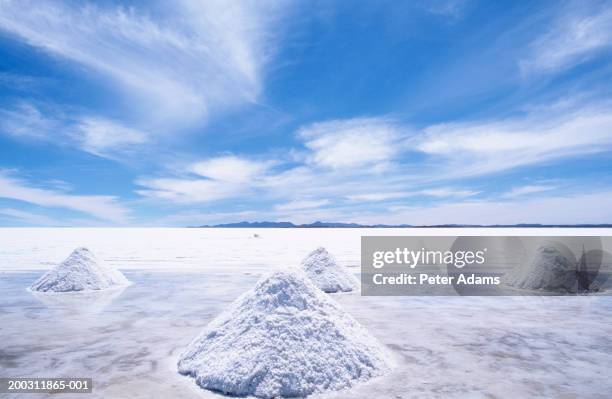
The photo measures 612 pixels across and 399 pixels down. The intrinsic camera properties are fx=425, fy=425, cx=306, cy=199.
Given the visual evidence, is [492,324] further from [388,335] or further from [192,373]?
[192,373]

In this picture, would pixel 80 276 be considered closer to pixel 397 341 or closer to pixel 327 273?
pixel 327 273

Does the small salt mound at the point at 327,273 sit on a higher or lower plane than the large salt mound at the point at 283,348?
higher

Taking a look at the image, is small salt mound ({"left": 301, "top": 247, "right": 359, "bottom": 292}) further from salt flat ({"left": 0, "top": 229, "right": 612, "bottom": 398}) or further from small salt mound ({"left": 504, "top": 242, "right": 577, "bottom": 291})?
small salt mound ({"left": 504, "top": 242, "right": 577, "bottom": 291})

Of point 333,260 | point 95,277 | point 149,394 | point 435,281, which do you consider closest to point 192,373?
point 149,394

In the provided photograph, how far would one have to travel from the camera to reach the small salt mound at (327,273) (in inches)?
456

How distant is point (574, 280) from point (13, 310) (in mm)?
13973

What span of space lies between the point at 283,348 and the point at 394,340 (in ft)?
7.87

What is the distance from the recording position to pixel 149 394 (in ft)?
14.3

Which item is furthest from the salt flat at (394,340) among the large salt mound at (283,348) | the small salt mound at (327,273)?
the small salt mound at (327,273)

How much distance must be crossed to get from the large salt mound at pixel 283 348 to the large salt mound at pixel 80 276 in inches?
298

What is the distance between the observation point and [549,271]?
12.1 m

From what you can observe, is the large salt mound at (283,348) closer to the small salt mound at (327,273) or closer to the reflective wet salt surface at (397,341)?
the reflective wet salt surface at (397,341)

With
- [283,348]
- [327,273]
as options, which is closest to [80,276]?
[327,273]

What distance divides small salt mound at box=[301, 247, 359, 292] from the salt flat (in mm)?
571
